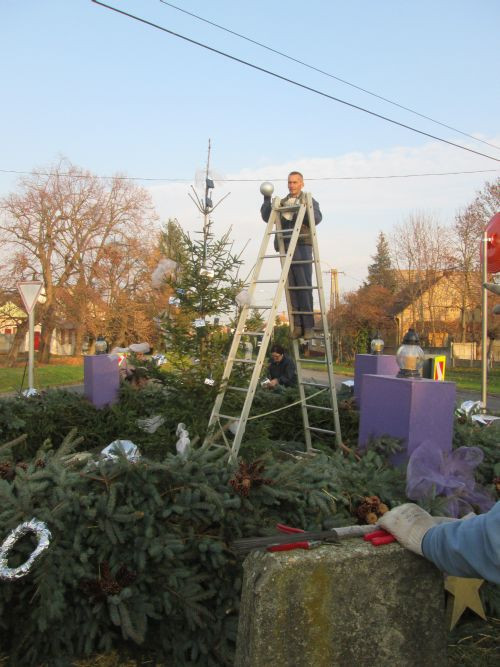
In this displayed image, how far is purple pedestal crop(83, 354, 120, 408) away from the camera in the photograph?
6773mm

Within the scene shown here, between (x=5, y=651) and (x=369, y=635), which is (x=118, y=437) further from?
(x=369, y=635)

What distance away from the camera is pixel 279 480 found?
3.09m

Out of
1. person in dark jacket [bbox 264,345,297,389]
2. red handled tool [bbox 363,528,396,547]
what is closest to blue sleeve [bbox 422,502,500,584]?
red handled tool [bbox 363,528,396,547]

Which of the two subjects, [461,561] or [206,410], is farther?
[206,410]

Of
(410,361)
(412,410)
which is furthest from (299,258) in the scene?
(412,410)

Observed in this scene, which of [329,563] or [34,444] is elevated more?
[329,563]

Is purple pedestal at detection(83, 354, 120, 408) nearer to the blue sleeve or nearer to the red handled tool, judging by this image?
the red handled tool

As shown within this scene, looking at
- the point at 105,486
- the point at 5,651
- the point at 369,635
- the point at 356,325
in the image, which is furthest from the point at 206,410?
the point at 356,325

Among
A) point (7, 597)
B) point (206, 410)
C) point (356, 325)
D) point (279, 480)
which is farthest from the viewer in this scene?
point (356, 325)

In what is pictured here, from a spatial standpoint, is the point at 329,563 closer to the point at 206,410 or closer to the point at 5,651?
the point at 5,651

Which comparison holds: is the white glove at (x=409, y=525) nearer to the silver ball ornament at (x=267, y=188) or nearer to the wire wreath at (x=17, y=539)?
the wire wreath at (x=17, y=539)

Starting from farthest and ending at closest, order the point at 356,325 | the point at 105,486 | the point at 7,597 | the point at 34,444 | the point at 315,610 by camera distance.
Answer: the point at 356,325 < the point at 34,444 < the point at 105,486 < the point at 7,597 < the point at 315,610

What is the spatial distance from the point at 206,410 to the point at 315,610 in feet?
10.9

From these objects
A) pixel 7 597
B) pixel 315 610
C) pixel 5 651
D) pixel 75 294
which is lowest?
pixel 5 651
